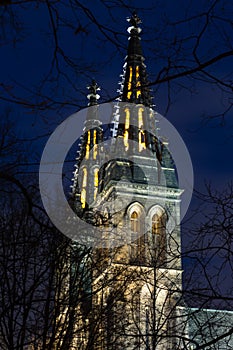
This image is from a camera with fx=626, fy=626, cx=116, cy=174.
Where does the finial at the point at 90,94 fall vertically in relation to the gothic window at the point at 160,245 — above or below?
below

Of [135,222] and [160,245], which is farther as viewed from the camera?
[135,222]

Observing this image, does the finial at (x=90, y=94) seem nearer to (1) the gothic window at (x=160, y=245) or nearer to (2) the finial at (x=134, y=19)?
→ (2) the finial at (x=134, y=19)

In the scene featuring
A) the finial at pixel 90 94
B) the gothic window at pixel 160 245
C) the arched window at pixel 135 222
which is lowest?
the finial at pixel 90 94

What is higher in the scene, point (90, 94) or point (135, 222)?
point (135, 222)

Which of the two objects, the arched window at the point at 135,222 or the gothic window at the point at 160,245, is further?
the arched window at the point at 135,222

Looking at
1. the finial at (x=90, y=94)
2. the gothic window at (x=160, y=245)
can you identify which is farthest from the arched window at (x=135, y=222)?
the finial at (x=90, y=94)

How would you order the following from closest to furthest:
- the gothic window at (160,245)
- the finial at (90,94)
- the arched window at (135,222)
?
the finial at (90,94) < the gothic window at (160,245) < the arched window at (135,222)

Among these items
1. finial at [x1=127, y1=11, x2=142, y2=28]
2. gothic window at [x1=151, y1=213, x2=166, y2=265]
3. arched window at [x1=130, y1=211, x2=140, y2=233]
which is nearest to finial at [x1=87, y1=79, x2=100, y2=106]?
finial at [x1=127, y1=11, x2=142, y2=28]

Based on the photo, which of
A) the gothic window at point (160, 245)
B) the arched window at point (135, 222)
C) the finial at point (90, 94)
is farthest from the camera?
the arched window at point (135, 222)

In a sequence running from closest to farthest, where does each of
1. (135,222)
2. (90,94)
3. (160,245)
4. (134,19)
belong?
(134,19) → (90,94) → (160,245) → (135,222)

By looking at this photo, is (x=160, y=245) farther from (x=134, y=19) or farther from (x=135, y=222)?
(x=135, y=222)

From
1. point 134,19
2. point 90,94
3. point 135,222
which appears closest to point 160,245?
point 90,94

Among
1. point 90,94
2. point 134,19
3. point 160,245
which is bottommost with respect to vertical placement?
point 90,94

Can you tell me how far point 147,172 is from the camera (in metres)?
53.9
